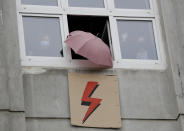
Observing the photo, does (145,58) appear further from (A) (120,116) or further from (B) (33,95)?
(B) (33,95)

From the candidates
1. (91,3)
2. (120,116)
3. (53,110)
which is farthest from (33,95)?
(91,3)

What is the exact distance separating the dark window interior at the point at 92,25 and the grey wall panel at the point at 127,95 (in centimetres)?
128

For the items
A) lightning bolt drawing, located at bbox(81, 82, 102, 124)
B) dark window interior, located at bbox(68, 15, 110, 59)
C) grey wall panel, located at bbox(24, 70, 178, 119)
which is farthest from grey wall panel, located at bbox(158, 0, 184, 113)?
lightning bolt drawing, located at bbox(81, 82, 102, 124)

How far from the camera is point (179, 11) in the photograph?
1694 centimetres

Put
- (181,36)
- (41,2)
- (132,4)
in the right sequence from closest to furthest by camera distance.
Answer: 1. (181,36)
2. (41,2)
3. (132,4)

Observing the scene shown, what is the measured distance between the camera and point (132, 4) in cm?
1738

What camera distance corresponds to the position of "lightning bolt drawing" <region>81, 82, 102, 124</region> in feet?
50.7

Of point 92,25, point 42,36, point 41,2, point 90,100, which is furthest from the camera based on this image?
point 92,25

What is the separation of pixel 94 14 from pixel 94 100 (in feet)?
7.33

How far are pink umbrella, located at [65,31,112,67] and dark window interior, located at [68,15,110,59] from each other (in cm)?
81

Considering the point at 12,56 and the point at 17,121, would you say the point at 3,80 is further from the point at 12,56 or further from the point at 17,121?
the point at 17,121

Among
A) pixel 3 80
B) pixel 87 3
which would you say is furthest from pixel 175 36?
pixel 3 80

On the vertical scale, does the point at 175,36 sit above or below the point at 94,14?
below

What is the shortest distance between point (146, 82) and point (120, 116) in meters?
1.03
